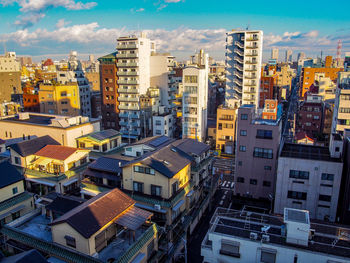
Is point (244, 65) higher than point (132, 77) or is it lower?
higher

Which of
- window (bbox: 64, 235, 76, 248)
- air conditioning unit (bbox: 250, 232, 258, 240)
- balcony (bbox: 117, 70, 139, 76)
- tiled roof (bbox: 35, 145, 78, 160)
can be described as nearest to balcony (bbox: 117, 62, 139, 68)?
balcony (bbox: 117, 70, 139, 76)

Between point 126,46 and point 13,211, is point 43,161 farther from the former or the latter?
point 126,46

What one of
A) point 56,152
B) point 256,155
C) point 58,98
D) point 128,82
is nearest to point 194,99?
point 128,82

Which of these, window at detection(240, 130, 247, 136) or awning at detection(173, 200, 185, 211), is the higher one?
window at detection(240, 130, 247, 136)

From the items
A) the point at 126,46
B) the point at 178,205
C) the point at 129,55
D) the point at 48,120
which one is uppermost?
the point at 126,46

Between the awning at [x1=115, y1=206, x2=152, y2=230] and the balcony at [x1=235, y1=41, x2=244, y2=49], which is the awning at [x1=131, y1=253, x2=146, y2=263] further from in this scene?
the balcony at [x1=235, y1=41, x2=244, y2=49]

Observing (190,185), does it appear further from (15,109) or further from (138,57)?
(15,109)

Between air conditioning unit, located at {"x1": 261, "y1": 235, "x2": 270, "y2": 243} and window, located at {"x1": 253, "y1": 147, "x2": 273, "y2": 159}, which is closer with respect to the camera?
air conditioning unit, located at {"x1": 261, "y1": 235, "x2": 270, "y2": 243}

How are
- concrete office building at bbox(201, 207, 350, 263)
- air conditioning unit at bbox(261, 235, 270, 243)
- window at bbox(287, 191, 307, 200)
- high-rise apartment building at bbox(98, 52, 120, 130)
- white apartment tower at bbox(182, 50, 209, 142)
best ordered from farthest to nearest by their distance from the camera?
high-rise apartment building at bbox(98, 52, 120, 130) < white apartment tower at bbox(182, 50, 209, 142) < window at bbox(287, 191, 307, 200) < air conditioning unit at bbox(261, 235, 270, 243) < concrete office building at bbox(201, 207, 350, 263)
